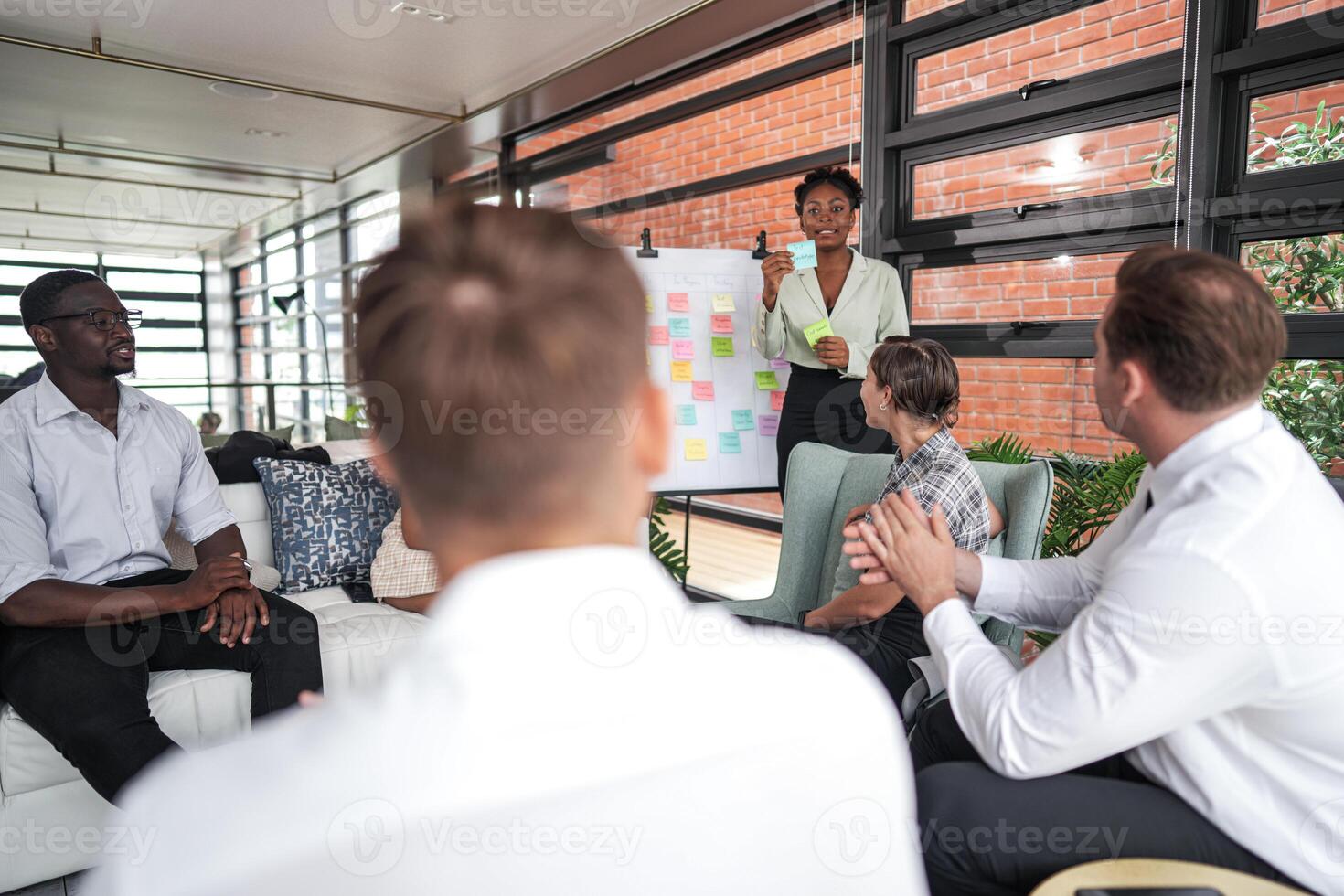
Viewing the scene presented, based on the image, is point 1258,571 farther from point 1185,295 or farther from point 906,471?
point 906,471

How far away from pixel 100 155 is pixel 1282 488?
23.8 ft

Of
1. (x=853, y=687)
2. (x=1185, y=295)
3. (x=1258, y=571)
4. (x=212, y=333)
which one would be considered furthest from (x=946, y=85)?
(x=212, y=333)

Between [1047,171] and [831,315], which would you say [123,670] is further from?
[1047,171]

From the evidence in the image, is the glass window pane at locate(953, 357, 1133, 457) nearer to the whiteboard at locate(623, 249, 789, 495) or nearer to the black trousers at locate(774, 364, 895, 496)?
the black trousers at locate(774, 364, 895, 496)

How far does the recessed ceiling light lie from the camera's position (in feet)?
16.0

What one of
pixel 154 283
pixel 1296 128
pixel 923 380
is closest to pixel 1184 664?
pixel 923 380

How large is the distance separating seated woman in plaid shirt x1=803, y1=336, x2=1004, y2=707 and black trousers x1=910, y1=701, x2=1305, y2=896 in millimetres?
645


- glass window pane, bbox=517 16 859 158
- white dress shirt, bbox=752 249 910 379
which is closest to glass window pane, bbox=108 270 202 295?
glass window pane, bbox=517 16 859 158

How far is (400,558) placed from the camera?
251 cm

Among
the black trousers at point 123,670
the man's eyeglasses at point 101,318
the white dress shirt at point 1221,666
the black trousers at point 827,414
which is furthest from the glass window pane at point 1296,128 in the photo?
the man's eyeglasses at point 101,318

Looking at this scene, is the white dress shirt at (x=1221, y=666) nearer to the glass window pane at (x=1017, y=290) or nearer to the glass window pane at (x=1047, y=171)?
the glass window pane at (x=1017, y=290)

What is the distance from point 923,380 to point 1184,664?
113 centimetres

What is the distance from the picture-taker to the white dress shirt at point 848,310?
2955 millimetres

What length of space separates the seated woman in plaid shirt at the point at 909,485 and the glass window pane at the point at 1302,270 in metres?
1.06
